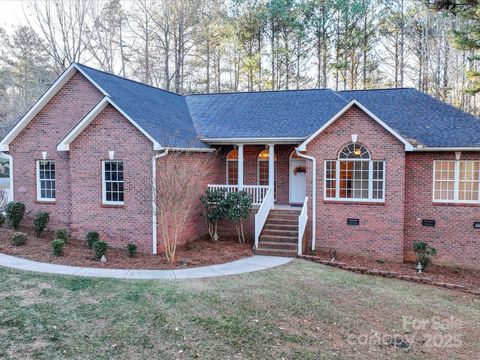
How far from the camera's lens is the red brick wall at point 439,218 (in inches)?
509

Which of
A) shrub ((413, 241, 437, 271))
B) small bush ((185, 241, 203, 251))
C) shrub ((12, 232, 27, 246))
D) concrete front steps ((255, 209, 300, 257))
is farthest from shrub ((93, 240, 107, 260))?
shrub ((413, 241, 437, 271))

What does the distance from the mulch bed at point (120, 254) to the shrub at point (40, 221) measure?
0.26m

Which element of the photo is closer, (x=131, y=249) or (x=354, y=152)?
(x=131, y=249)

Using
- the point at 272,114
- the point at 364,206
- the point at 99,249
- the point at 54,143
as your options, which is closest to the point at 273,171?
the point at 272,114

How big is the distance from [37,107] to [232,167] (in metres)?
8.20

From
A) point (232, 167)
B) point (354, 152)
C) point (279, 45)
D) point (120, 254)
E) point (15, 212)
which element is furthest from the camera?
point (279, 45)

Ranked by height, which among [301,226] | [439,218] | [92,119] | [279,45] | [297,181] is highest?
[279,45]

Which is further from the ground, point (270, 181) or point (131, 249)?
point (270, 181)

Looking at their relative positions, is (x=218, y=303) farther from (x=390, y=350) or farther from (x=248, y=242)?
(x=248, y=242)

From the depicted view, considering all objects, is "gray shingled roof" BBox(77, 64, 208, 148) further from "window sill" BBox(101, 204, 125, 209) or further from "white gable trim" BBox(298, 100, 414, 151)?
"white gable trim" BBox(298, 100, 414, 151)

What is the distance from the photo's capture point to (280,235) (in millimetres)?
13438

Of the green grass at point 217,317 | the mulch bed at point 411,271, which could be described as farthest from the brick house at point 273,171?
the green grass at point 217,317

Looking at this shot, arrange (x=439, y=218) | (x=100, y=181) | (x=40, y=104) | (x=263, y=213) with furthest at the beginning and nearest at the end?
(x=40, y=104) < (x=263, y=213) < (x=439, y=218) < (x=100, y=181)

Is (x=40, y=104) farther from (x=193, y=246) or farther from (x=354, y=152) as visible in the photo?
(x=354, y=152)
